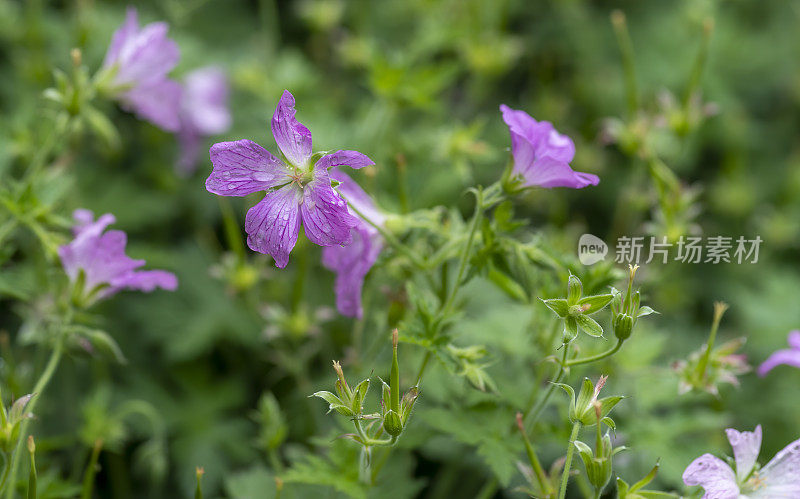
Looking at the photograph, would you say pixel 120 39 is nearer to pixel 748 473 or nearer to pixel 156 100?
pixel 156 100

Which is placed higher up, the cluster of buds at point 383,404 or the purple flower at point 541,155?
the purple flower at point 541,155

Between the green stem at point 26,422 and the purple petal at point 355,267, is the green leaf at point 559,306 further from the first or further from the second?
the green stem at point 26,422

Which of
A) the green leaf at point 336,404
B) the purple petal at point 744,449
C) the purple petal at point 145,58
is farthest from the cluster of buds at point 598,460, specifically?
the purple petal at point 145,58

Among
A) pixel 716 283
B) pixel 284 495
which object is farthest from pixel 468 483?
pixel 716 283

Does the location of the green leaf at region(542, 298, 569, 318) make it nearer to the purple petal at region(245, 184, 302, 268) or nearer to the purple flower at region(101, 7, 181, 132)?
the purple petal at region(245, 184, 302, 268)

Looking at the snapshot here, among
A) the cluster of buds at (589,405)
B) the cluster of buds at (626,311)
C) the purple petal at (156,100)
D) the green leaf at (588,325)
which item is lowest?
the cluster of buds at (589,405)

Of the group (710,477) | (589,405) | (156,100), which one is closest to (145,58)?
(156,100)

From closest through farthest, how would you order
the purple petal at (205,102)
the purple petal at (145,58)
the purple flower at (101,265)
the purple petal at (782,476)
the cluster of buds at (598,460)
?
the cluster of buds at (598,460), the purple petal at (782,476), the purple flower at (101,265), the purple petal at (145,58), the purple petal at (205,102)
